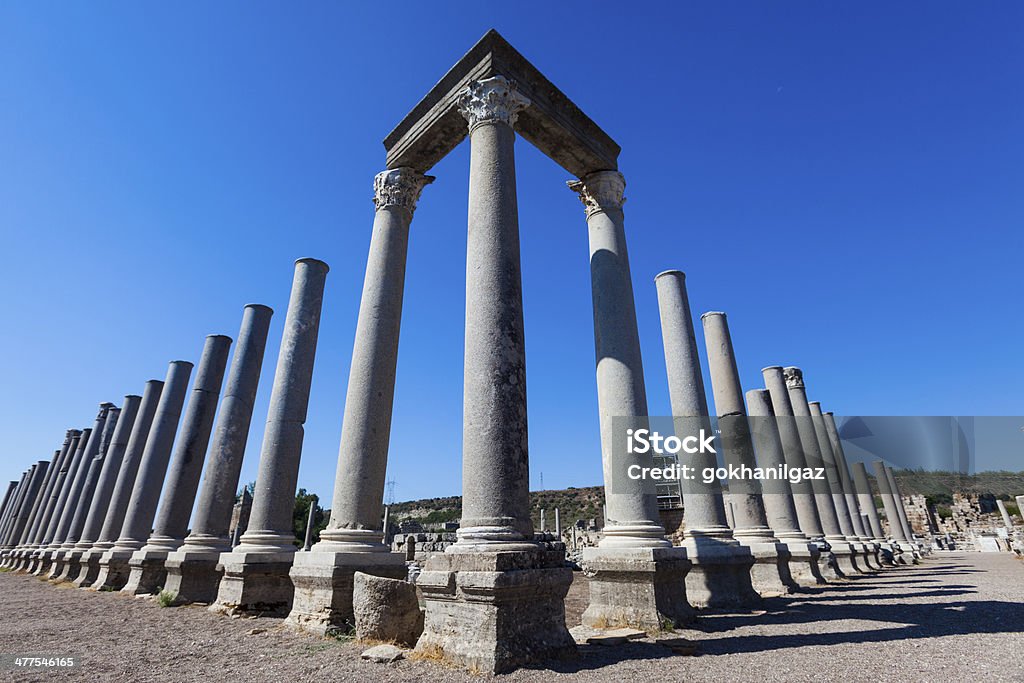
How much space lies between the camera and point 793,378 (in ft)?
85.2

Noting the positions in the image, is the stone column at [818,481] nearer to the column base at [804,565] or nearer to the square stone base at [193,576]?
the column base at [804,565]

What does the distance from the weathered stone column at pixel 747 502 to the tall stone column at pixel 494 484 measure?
9577 mm

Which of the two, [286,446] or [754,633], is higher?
[286,446]

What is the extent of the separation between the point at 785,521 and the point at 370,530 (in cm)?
1476

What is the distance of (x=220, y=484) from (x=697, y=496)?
39.4ft

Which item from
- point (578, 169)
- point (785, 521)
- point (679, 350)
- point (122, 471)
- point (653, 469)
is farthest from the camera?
point (122, 471)

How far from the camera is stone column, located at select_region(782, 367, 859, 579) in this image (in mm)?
22141

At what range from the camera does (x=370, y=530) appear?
31.4 ft

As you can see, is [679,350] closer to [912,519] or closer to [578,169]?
[578,169]

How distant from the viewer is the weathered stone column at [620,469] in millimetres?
8961

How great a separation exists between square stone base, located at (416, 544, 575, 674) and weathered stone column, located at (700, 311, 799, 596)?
9457 mm

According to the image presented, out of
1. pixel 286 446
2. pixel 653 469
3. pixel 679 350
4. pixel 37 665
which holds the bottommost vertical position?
pixel 37 665

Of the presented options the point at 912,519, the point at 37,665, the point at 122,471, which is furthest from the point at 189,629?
the point at 912,519

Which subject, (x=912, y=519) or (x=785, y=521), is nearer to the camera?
(x=785, y=521)
